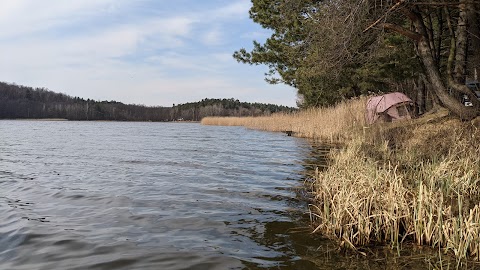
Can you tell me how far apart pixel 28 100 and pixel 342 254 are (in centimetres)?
15422

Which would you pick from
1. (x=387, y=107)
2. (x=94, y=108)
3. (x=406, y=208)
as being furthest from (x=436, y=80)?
(x=94, y=108)

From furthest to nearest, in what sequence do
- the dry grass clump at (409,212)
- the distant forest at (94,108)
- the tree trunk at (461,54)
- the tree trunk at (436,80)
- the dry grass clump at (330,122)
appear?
the distant forest at (94,108) → the dry grass clump at (330,122) → the tree trunk at (461,54) → the tree trunk at (436,80) → the dry grass clump at (409,212)

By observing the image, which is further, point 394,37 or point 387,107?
point 387,107

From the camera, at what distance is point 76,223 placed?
18.7 feet

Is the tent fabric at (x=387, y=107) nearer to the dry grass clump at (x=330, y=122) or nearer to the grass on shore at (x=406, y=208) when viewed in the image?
the dry grass clump at (x=330, y=122)

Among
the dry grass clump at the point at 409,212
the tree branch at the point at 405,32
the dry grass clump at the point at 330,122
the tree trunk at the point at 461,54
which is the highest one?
the tree branch at the point at 405,32

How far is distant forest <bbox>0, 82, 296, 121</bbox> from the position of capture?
128m

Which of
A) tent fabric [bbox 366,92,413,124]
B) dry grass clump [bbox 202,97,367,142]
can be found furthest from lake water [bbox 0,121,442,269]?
tent fabric [bbox 366,92,413,124]

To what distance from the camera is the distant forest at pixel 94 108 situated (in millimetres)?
128500

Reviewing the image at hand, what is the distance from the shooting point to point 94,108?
138375 mm

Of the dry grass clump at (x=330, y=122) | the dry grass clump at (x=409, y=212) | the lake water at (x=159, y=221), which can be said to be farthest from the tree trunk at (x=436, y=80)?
the dry grass clump at (x=330, y=122)

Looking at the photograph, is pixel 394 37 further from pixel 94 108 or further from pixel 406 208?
pixel 94 108

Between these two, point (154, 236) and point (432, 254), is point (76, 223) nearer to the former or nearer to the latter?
point (154, 236)

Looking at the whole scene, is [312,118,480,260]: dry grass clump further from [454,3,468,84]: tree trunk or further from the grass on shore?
[454,3,468,84]: tree trunk
